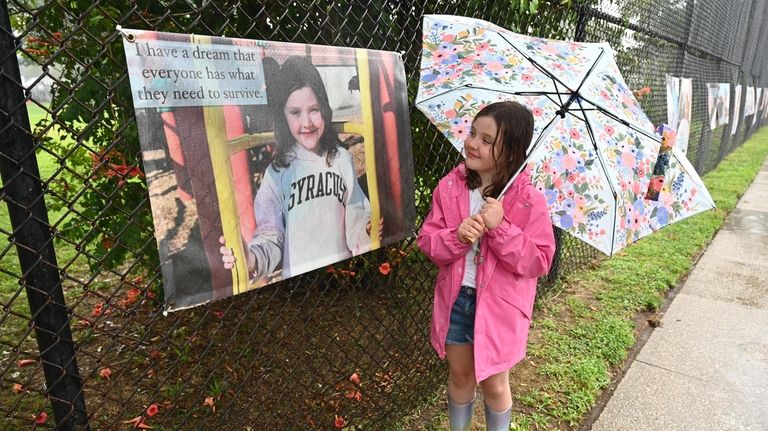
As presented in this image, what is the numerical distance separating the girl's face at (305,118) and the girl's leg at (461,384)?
3.53 feet

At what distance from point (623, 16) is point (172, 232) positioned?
439 cm

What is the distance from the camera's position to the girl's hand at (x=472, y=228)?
182 cm

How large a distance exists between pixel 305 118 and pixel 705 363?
3.18m

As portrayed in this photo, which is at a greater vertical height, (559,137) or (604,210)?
(559,137)

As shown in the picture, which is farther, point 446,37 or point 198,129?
point 446,37

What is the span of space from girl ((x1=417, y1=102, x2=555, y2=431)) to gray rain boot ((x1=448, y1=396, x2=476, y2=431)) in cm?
17

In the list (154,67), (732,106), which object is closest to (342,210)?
(154,67)

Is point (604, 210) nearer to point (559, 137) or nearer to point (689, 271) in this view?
point (559, 137)

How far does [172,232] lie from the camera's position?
1425 millimetres

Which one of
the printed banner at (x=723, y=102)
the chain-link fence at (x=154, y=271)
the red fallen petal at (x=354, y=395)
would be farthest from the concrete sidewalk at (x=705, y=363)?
the printed banner at (x=723, y=102)

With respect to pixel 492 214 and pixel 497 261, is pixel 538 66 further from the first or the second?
pixel 497 261

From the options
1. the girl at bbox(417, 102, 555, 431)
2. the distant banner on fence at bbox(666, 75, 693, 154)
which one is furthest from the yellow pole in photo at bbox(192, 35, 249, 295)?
the distant banner on fence at bbox(666, 75, 693, 154)

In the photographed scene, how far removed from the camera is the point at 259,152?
62.9 inches

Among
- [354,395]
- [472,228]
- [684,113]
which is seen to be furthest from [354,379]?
Result: [684,113]
